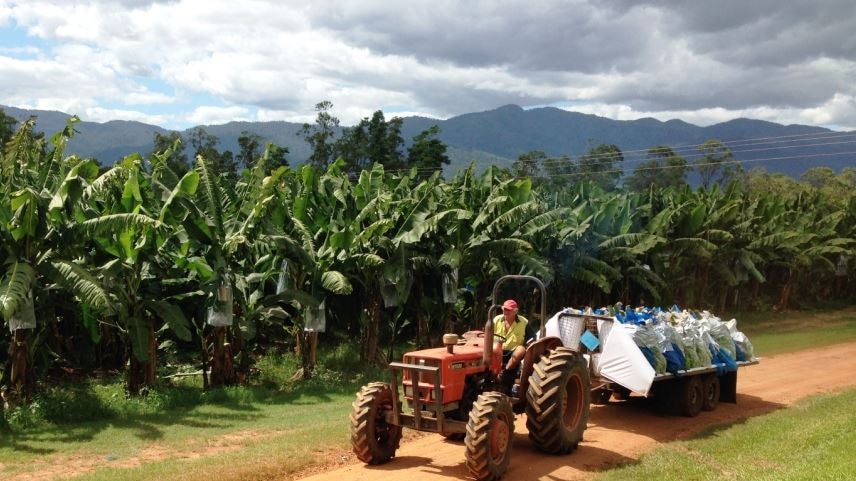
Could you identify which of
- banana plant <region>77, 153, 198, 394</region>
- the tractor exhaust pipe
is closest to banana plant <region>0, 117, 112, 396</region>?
banana plant <region>77, 153, 198, 394</region>

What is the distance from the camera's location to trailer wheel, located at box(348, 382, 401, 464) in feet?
28.1

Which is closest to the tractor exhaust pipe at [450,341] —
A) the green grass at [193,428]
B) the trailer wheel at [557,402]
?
the trailer wheel at [557,402]

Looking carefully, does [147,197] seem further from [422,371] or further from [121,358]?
[422,371]

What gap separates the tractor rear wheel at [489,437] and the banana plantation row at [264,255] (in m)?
5.89

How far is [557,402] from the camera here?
352 inches

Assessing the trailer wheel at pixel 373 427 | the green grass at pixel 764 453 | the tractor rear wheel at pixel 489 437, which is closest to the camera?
the tractor rear wheel at pixel 489 437

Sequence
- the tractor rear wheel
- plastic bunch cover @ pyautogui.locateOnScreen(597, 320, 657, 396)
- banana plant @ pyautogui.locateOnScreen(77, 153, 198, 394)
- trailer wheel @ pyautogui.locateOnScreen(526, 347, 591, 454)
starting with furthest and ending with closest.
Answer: banana plant @ pyautogui.locateOnScreen(77, 153, 198, 394) → plastic bunch cover @ pyautogui.locateOnScreen(597, 320, 657, 396) → trailer wheel @ pyautogui.locateOnScreen(526, 347, 591, 454) → the tractor rear wheel

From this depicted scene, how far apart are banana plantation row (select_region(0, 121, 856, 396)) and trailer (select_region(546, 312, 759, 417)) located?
443 cm

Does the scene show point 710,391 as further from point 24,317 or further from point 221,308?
point 24,317

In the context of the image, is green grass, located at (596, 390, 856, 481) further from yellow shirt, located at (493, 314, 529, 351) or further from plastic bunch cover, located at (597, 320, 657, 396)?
yellow shirt, located at (493, 314, 529, 351)

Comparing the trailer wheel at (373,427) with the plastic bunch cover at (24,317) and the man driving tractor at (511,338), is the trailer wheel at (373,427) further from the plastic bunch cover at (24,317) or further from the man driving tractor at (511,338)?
the plastic bunch cover at (24,317)

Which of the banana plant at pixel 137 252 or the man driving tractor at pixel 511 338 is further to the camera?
the banana plant at pixel 137 252

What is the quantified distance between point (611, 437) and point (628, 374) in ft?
2.94

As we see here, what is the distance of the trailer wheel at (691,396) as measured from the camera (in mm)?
11781
